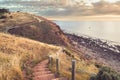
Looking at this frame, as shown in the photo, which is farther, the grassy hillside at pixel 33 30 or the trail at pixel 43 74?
the grassy hillside at pixel 33 30

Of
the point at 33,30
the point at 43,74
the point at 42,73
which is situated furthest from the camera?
the point at 33,30

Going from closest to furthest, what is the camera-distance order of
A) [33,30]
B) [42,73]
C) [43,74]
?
[43,74]
[42,73]
[33,30]

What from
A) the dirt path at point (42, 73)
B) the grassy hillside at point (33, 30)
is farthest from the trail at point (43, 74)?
the grassy hillside at point (33, 30)

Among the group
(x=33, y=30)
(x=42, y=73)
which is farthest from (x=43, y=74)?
(x=33, y=30)

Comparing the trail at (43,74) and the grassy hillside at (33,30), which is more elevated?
the trail at (43,74)

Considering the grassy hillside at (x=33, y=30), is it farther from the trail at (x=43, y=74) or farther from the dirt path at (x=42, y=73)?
the trail at (x=43, y=74)

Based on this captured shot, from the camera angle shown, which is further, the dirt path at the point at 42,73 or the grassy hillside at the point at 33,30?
the grassy hillside at the point at 33,30

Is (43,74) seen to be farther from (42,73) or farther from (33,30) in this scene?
(33,30)

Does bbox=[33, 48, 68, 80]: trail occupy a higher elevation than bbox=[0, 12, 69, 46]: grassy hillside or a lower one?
higher

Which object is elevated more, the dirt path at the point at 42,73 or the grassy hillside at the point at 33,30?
the dirt path at the point at 42,73

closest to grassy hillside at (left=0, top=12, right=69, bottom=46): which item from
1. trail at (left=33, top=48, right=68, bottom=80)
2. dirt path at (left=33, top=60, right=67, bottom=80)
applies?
dirt path at (left=33, top=60, right=67, bottom=80)

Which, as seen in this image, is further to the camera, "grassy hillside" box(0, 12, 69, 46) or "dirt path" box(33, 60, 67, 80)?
"grassy hillside" box(0, 12, 69, 46)

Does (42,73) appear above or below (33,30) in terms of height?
above

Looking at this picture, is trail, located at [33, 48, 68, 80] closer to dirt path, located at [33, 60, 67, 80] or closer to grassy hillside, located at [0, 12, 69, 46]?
dirt path, located at [33, 60, 67, 80]
